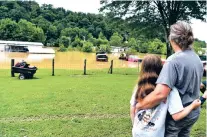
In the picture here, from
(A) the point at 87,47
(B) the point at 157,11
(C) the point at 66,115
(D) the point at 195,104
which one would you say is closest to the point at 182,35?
(D) the point at 195,104

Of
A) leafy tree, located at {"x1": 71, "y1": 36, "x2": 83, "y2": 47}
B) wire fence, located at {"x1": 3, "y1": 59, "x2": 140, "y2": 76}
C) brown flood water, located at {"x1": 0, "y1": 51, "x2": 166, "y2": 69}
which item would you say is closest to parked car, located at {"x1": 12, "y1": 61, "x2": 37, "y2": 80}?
wire fence, located at {"x1": 3, "y1": 59, "x2": 140, "y2": 76}

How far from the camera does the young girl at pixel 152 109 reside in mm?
2471

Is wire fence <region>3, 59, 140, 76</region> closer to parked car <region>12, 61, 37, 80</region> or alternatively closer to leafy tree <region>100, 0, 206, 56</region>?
parked car <region>12, 61, 37, 80</region>

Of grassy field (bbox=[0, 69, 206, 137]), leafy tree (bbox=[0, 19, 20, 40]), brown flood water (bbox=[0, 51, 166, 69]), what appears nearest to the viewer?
grassy field (bbox=[0, 69, 206, 137])

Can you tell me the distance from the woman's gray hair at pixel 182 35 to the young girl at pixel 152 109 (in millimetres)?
218

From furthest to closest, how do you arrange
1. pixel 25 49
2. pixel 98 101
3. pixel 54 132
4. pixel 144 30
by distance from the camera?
pixel 25 49 < pixel 144 30 < pixel 98 101 < pixel 54 132

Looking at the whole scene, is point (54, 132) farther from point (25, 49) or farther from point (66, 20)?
point (25, 49)

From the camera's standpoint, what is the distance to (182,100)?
251 centimetres

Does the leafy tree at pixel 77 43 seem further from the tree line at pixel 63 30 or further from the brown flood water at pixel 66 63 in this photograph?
the brown flood water at pixel 66 63

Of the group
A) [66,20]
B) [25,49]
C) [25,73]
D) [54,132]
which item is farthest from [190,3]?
[25,49]

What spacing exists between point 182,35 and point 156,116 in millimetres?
655

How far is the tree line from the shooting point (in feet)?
129

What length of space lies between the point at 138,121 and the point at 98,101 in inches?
215

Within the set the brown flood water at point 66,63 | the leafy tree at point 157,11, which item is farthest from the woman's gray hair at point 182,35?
the leafy tree at point 157,11
